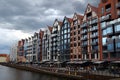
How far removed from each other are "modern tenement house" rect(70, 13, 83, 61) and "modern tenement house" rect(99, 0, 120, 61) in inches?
749

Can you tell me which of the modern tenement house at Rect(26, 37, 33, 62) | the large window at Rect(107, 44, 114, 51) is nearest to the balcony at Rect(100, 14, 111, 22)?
the large window at Rect(107, 44, 114, 51)

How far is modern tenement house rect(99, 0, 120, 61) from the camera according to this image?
7581 cm

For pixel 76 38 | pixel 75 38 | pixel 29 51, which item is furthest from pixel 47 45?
pixel 29 51

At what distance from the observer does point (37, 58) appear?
15838 centimetres

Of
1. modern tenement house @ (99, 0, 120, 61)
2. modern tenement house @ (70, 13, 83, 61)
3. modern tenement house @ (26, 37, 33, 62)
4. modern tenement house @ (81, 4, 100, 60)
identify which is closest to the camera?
modern tenement house @ (99, 0, 120, 61)

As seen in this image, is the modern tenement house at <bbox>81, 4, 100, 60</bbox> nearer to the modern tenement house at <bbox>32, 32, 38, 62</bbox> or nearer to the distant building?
the distant building

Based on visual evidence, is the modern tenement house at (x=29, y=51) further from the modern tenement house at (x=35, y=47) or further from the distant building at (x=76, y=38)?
the distant building at (x=76, y=38)

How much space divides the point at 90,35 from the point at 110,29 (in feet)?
50.5

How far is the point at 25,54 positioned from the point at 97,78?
14042 centimetres

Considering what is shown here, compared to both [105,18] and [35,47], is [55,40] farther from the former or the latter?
[105,18]

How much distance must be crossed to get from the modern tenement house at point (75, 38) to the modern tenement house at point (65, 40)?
303 centimetres

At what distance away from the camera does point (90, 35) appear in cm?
9375

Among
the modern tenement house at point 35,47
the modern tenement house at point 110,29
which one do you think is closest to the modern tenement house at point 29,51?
the modern tenement house at point 35,47

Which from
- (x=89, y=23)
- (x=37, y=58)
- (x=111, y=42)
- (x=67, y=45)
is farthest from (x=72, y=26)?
(x=37, y=58)
